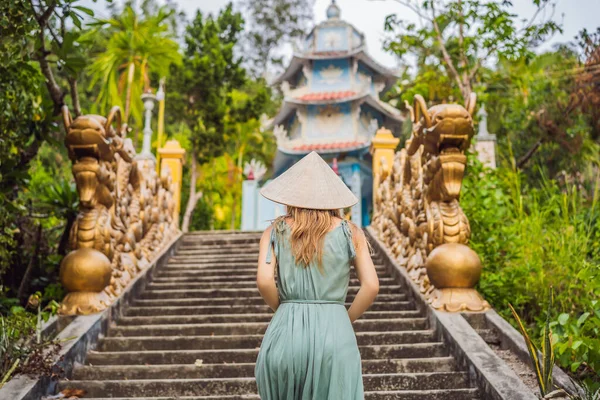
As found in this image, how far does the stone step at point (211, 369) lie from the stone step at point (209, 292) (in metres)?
1.73

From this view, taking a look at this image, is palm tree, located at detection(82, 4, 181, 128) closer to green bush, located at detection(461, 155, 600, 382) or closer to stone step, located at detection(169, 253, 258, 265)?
stone step, located at detection(169, 253, 258, 265)

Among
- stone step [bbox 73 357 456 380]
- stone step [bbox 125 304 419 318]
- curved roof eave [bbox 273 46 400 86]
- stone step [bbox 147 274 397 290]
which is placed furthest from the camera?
curved roof eave [bbox 273 46 400 86]

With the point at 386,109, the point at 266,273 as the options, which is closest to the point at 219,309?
the point at 266,273

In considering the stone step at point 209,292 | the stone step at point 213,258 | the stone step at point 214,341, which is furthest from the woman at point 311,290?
the stone step at point 213,258

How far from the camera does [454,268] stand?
4.91 m

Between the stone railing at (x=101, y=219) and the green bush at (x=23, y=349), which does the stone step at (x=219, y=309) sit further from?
the green bush at (x=23, y=349)

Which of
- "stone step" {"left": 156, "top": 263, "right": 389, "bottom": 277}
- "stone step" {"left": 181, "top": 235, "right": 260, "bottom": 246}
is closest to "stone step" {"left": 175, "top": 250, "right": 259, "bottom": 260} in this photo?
"stone step" {"left": 181, "top": 235, "right": 260, "bottom": 246}

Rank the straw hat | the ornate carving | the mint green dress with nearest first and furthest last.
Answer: the mint green dress → the straw hat → the ornate carving

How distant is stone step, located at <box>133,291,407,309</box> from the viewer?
576cm

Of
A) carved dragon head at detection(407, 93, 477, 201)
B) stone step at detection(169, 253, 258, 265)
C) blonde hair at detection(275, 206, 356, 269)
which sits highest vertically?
carved dragon head at detection(407, 93, 477, 201)

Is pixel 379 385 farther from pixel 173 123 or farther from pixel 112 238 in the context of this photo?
pixel 173 123

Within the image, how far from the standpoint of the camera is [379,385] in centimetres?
398

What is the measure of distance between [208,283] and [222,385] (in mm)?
2543

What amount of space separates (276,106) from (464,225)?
838 inches
